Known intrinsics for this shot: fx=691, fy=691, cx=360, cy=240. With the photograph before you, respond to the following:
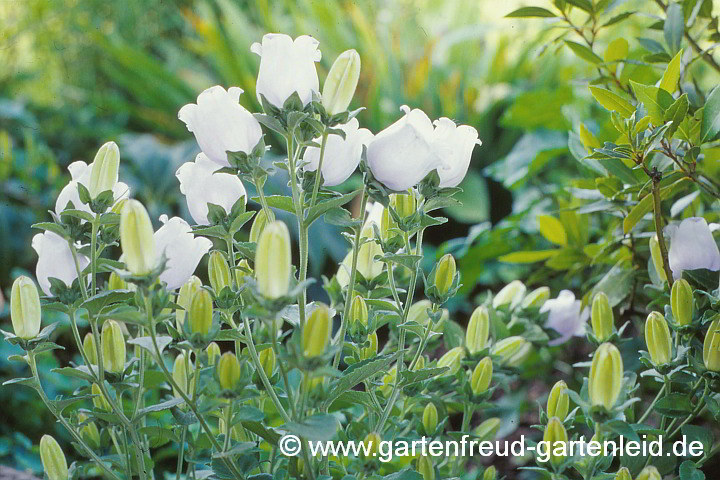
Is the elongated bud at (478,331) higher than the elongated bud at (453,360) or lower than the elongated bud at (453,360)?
higher

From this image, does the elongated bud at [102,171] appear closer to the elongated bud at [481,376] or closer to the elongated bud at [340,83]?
the elongated bud at [340,83]

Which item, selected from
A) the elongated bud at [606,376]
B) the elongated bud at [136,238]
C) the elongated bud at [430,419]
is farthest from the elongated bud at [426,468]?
the elongated bud at [136,238]

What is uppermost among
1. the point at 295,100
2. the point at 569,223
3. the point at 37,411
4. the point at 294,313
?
the point at 295,100

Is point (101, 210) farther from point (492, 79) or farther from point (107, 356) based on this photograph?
point (492, 79)

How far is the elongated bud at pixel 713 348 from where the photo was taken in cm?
51

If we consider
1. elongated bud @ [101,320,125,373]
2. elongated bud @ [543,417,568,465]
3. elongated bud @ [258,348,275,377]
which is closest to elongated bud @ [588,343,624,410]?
elongated bud @ [543,417,568,465]

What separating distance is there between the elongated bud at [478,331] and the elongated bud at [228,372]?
0.83ft

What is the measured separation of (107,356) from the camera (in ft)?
1.74

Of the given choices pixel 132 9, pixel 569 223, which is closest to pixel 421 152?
pixel 569 223

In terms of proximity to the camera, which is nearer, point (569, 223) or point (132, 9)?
point (569, 223)

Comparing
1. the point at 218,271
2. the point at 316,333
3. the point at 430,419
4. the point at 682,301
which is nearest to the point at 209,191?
the point at 218,271

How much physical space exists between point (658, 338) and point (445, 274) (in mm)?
161

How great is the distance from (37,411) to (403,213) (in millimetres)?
750

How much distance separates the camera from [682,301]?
0.53 m
